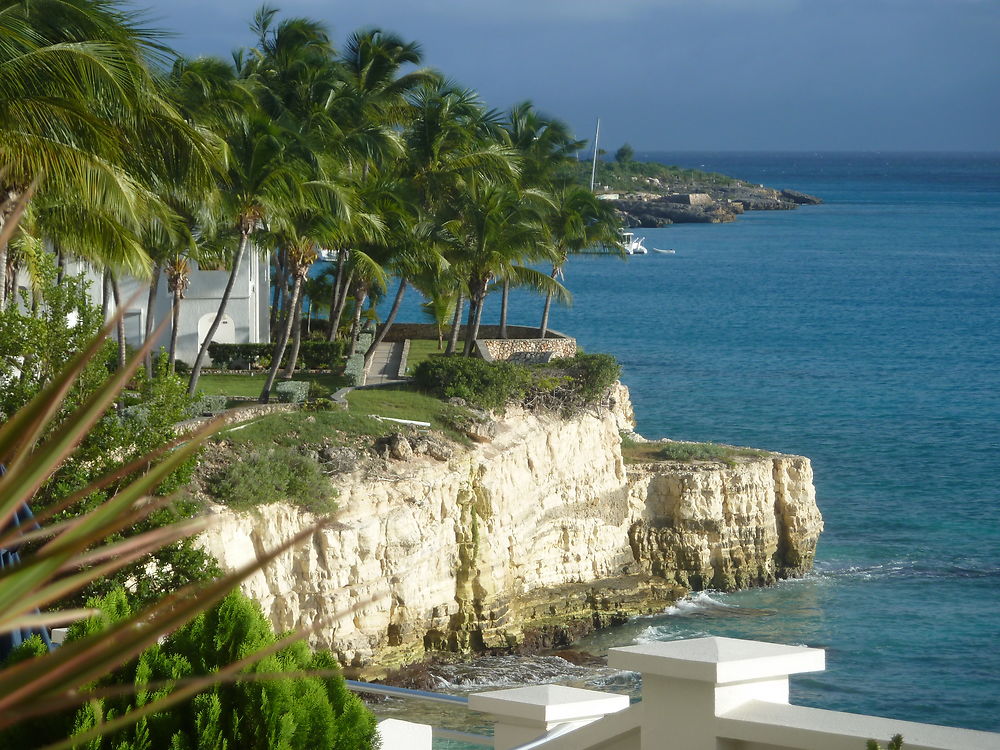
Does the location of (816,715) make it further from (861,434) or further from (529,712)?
(861,434)

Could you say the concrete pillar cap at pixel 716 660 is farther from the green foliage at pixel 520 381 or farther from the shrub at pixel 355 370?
the shrub at pixel 355 370

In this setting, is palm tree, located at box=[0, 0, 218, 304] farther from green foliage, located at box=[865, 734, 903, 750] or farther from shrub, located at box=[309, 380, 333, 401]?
shrub, located at box=[309, 380, 333, 401]

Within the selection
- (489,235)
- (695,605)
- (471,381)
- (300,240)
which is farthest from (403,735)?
(489,235)

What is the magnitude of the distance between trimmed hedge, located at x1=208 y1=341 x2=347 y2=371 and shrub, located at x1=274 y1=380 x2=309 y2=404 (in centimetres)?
905

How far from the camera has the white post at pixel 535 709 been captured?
5953mm

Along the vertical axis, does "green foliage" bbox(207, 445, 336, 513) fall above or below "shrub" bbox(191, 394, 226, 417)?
below

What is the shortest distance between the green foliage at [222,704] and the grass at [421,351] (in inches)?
1310

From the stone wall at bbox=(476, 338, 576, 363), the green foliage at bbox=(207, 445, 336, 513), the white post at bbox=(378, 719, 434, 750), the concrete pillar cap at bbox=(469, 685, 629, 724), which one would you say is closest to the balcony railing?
the concrete pillar cap at bbox=(469, 685, 629, 724)

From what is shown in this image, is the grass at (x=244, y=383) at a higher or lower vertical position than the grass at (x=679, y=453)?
higher

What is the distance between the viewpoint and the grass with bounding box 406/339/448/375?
133ft

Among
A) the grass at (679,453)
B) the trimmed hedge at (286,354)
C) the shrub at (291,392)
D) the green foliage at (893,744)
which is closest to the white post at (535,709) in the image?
the green foliage at (893,744)

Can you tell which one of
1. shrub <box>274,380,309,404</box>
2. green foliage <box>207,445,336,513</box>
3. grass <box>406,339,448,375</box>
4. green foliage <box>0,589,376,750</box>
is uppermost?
green foliage <box>0,589,376,750</box>

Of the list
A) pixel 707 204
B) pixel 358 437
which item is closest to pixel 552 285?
pixel 358 437

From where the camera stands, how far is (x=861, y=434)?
2178 inches
